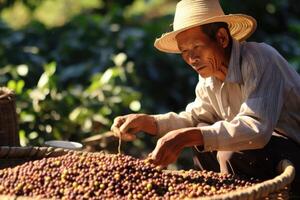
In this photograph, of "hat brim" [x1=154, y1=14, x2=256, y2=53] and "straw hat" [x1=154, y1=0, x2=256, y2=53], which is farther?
"hat brim" [x1=154, y1=14, x2=256, y2=53]

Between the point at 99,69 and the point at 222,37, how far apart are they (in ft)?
11.9

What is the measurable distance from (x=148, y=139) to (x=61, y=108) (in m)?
0.95

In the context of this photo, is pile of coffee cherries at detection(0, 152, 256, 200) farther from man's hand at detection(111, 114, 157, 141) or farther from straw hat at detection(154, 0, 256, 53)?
straw hat at detection(154, 0, 256, 53)

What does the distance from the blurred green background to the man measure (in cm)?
196

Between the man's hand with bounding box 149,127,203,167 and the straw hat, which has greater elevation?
the straw hat

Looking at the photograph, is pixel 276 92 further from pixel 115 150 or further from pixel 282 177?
pixel 115 150

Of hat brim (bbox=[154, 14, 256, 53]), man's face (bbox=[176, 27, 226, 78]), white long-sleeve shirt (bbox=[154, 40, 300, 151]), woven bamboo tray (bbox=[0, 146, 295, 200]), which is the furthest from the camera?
hat brim (bbox=[154, 14, 256, 53])

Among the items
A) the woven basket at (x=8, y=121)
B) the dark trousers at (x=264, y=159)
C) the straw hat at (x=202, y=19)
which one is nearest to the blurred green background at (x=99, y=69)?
the woven basket at (x=8, y=121)

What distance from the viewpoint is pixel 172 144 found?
3381mm

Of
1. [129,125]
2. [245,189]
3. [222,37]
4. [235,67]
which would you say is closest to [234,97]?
[235,67]

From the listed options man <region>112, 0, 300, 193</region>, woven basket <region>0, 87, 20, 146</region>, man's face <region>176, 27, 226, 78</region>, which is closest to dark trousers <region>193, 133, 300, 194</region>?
man <region>112, 0, 300, 193</region>

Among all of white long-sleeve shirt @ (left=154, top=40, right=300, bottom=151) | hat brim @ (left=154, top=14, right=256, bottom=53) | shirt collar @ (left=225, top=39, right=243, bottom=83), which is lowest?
white long-sleeve shirt @ (left=154, top=40, right=300, bottom=151)

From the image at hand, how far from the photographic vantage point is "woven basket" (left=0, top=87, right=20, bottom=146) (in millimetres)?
4441

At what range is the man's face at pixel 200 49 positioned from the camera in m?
3.65
